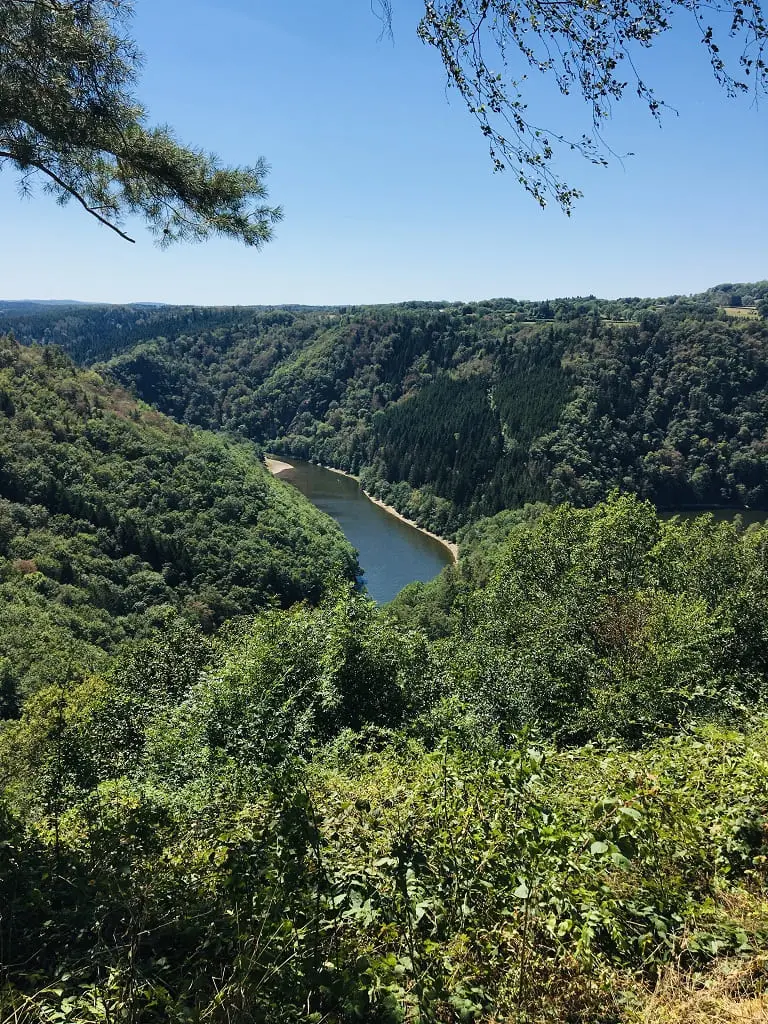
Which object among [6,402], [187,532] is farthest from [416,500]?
[6,402]

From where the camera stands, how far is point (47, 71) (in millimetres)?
4859

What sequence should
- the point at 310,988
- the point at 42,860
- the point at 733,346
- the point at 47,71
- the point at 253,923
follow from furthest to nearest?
1. the point at 733,346
2. the point at 47,71
3. the point at 42,860
4. the point at 253,923
5. the point at 310,988

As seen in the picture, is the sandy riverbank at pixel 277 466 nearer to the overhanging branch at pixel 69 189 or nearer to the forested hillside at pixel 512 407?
the forested hillside at pixel 512 407

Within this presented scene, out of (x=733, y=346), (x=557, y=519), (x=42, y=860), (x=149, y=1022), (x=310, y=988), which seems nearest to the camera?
(x=149, y=1022)

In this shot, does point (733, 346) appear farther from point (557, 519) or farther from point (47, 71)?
point (47, 71)

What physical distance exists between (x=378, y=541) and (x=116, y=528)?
31860 millimetres

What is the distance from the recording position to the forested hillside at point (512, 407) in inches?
3324

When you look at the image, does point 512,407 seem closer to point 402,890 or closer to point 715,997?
point 402,890

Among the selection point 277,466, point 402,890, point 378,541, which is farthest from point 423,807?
point 277,466

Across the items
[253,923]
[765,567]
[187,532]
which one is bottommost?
[187,532]

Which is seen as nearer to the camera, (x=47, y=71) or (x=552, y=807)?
(x=552, y=807)

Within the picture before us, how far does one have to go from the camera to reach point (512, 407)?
95.2m

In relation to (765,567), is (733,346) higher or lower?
higher

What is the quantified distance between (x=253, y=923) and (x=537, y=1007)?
1.55 meters
